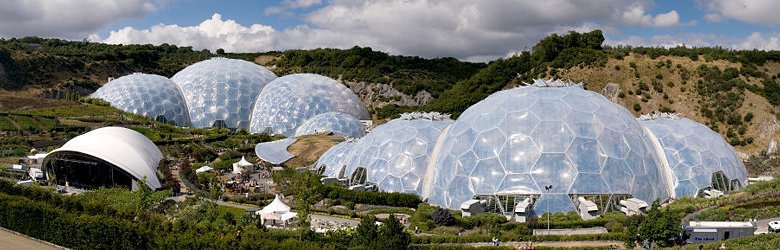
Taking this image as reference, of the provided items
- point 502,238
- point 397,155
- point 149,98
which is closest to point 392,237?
point 502,238

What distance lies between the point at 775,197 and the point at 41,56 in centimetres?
10009

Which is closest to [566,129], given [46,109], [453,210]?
[453,210]

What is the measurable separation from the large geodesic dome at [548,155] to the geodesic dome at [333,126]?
101 ft

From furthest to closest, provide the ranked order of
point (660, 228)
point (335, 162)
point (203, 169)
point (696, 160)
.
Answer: point (203, 169) → point (335, 162) → point (696, 160) → point (660, 228)

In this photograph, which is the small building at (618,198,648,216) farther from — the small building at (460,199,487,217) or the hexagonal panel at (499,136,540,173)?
the small building at (460,199,487,217)

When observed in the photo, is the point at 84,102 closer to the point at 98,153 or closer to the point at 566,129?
the point at 98,153

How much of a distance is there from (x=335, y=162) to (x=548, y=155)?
16.0 m

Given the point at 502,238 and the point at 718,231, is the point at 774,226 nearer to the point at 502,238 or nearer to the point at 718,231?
the point at 718,231

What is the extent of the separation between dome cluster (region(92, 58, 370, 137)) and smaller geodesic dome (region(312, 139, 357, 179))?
992 inches

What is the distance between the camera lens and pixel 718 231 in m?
26.8

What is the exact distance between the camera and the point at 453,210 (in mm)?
32844

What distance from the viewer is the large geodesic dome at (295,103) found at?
242 ft

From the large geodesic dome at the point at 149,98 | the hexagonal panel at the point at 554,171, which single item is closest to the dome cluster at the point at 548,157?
the hexagonal panel at the point at 554,171

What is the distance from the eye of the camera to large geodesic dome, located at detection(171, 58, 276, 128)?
254 ft
